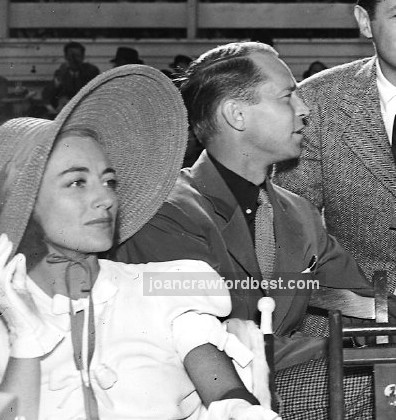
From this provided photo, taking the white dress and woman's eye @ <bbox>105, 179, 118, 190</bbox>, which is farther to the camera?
woman's eye @ <bbox>105, 179, 118, 190</bbox>

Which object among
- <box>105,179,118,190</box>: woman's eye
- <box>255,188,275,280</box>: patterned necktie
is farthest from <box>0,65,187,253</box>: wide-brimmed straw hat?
<box>255,188,275,280</box>: patterned necktie

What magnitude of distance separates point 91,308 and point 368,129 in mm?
894

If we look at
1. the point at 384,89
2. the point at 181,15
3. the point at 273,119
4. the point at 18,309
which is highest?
the point at 181,15

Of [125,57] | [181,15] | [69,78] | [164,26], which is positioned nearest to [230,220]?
[69,78]

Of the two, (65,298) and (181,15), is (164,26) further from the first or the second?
(65,298)

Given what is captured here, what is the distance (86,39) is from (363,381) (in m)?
5.61

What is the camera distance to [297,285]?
1.99 meters

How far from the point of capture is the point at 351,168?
2203 millimetres

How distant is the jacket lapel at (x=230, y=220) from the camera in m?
1.94

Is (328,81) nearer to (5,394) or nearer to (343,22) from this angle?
(5,394)

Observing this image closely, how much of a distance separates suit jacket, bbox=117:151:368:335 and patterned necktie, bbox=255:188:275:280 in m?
0.01

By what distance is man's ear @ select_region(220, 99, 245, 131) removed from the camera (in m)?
2.03

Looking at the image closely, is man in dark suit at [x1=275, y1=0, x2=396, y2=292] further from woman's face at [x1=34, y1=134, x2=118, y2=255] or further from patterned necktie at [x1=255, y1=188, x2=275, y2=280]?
woman's face at [x1=34, y1=134, x2=118, y2=255]

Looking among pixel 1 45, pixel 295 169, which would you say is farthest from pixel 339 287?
pixel 1 45
